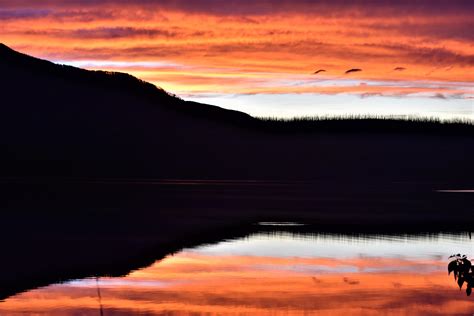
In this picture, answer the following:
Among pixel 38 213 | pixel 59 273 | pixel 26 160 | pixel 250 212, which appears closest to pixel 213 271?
pixel 59 273

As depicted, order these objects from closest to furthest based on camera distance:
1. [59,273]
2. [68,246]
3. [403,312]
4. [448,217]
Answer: [403,312] < [59,273] < [68,246] < [448,217]

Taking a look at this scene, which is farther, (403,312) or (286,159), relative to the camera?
(286,159)

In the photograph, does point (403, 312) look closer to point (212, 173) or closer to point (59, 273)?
point (59, 273)

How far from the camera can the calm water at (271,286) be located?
2150cm

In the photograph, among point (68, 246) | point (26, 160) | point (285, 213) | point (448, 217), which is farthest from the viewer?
point (26, 160)

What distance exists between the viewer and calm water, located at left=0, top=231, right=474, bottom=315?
2150cm

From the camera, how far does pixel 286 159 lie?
648 ft

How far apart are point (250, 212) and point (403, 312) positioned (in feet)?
124

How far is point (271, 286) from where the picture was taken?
2472 cm

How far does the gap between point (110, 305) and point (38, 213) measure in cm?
3297

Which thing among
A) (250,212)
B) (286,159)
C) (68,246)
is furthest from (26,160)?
(68,246)

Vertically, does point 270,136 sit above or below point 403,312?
above

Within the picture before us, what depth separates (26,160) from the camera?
183625 millimetres

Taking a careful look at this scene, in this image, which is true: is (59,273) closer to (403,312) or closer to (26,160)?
(403,312)
